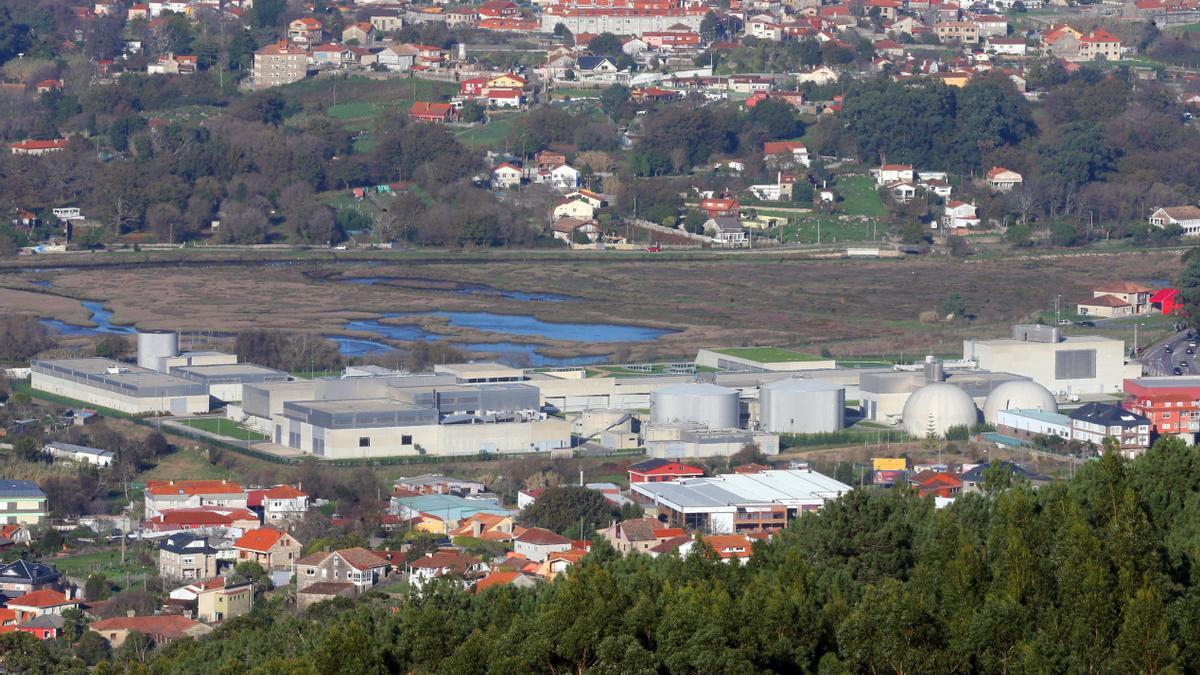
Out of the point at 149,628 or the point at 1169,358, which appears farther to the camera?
the point at 1169,358

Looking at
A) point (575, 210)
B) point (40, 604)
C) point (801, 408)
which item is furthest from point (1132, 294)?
point (40, 604)

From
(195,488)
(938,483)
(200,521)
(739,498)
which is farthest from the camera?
(195,488)

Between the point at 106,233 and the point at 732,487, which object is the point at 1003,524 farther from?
the point at 106,233

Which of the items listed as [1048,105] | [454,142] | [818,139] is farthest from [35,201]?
[1048,105]

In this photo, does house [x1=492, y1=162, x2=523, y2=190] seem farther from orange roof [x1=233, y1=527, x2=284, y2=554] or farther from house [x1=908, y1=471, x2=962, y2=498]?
orange roof [x1=233, y1=527, x2=284, y2=554]

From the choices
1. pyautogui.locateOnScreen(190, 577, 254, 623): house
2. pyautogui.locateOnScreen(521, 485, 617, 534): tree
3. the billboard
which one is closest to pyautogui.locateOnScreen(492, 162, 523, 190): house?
the billboard

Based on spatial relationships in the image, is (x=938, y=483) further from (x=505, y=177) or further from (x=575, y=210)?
(x=505, y=177)

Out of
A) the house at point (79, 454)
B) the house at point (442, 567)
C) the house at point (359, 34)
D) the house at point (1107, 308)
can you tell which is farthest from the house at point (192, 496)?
the house at point (359, 34)
